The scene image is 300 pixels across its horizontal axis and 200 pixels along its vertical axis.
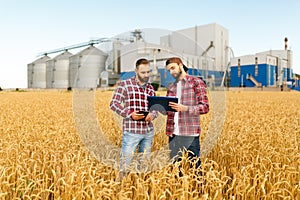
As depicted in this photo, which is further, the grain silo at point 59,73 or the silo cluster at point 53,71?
the grain silo at point 59,73

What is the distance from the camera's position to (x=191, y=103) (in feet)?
12.4

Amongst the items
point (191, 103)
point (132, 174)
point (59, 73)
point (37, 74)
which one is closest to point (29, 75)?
point (37, 74)

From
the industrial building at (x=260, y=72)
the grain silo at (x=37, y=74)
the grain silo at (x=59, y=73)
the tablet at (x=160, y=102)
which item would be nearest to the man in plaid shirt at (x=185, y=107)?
the tablet at (x=160, y=102)

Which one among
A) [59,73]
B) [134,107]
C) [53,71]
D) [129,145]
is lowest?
[129,145]

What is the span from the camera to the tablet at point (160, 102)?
3.42 m

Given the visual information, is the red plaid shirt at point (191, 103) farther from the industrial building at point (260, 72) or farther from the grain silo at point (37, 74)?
the grain silo at point (37, 74)

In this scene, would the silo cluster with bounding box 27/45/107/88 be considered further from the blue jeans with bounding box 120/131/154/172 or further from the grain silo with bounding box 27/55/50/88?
the blue jeans with bounding box 120/131/154/172

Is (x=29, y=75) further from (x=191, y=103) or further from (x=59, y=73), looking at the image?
(x=191, y=103)

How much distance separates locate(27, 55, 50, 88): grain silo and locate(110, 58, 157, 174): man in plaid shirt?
60171mm

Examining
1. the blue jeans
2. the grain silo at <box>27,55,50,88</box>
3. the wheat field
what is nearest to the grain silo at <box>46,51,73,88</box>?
the grain silo at <box>27,55,50,88</box>

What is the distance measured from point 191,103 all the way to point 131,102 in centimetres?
77

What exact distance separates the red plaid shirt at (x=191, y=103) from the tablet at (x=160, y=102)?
30 centimetres

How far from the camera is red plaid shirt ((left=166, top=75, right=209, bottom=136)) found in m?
3.65

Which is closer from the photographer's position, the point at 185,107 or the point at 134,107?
the point at 185,107
